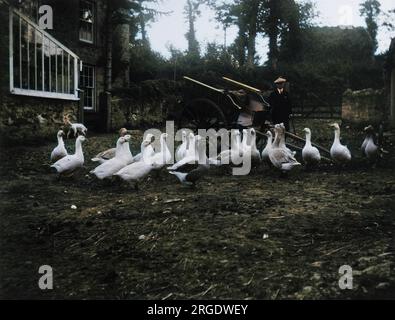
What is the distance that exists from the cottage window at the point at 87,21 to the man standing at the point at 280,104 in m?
8.05

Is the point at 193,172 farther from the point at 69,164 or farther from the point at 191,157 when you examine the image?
the point at 69,164

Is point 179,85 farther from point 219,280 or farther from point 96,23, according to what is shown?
point 219,280

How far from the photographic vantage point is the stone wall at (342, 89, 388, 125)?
1025 centimetres

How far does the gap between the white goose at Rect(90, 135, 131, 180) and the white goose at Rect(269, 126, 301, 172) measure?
204 cm

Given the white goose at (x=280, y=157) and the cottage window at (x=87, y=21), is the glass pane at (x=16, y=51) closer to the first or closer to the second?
the cottage window at (x=87, y=21)

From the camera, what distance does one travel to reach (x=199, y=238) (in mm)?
3170

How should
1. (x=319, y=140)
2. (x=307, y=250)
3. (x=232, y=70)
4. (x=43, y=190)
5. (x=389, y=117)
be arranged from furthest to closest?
(x=389, y=117)
(x=319, y=140)
(x=232, y=70)
(x=43, y=190)
(x=307, y=250)

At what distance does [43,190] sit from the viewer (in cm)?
482

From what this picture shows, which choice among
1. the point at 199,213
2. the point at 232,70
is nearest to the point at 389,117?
the point at 232,70

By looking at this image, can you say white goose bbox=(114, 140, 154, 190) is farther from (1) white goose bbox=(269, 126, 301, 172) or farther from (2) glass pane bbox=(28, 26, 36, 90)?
(2) glass pane bbox=(28, 26, 36, 90)

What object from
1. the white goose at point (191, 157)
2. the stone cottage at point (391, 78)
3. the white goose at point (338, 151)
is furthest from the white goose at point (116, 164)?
the stone cottage at point (391, 78)

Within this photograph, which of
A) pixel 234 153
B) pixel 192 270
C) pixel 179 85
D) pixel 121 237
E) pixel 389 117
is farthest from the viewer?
pixel 389 117
